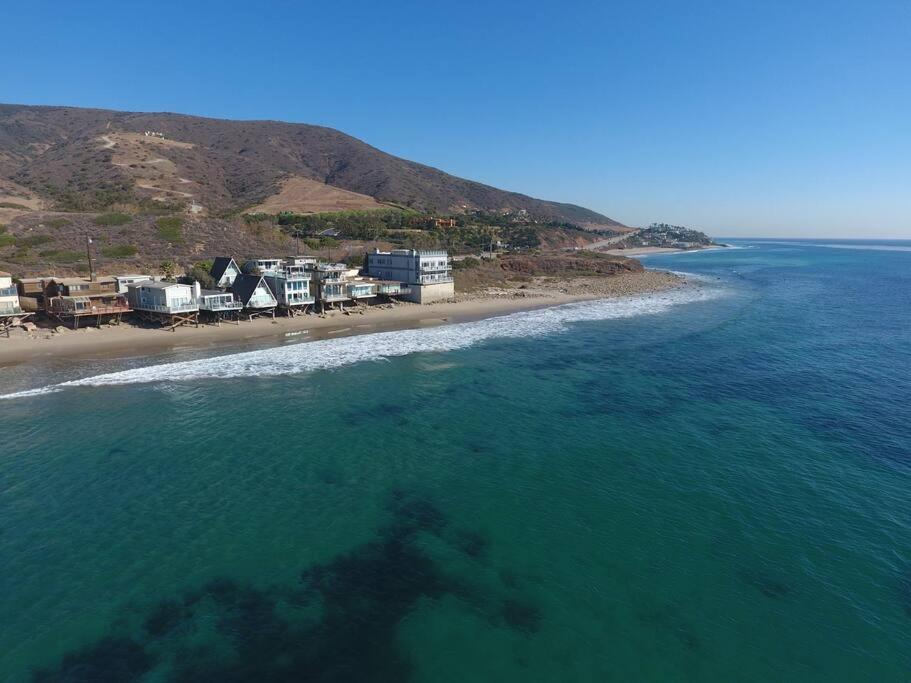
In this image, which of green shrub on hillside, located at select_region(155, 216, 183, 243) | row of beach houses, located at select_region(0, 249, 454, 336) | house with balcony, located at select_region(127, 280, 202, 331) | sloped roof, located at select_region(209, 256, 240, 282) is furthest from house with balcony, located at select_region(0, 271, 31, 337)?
green shrub on hillside, located at select_region(155, 216, 183, 243)

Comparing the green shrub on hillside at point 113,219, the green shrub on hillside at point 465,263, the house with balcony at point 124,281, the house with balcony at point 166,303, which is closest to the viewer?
the house with balcony at point 166,303

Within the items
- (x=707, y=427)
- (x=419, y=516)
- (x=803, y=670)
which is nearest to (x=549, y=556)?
(x=419, y=516)

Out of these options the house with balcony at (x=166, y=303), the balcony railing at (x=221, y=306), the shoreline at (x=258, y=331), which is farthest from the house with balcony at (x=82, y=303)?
the balcony railing at (x=221, y=306)

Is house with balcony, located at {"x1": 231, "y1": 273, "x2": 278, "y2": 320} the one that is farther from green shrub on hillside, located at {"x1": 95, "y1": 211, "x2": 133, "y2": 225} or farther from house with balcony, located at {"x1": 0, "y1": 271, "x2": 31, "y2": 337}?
green shrub on hillside, located at {"x1": 95, "y1": 211, "x2": 133, "y2": 225}

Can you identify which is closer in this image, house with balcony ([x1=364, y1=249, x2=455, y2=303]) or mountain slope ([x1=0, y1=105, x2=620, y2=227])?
house with balcony ([x1=364, y1=249, x2=455, y2=303])

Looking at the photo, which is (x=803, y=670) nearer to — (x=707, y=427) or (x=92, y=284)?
(x=707, y=427)

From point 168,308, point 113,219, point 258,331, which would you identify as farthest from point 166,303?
point 113,219

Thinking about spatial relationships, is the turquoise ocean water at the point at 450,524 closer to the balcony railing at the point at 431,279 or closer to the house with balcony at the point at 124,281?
the house with balcony at the point at 124,281
